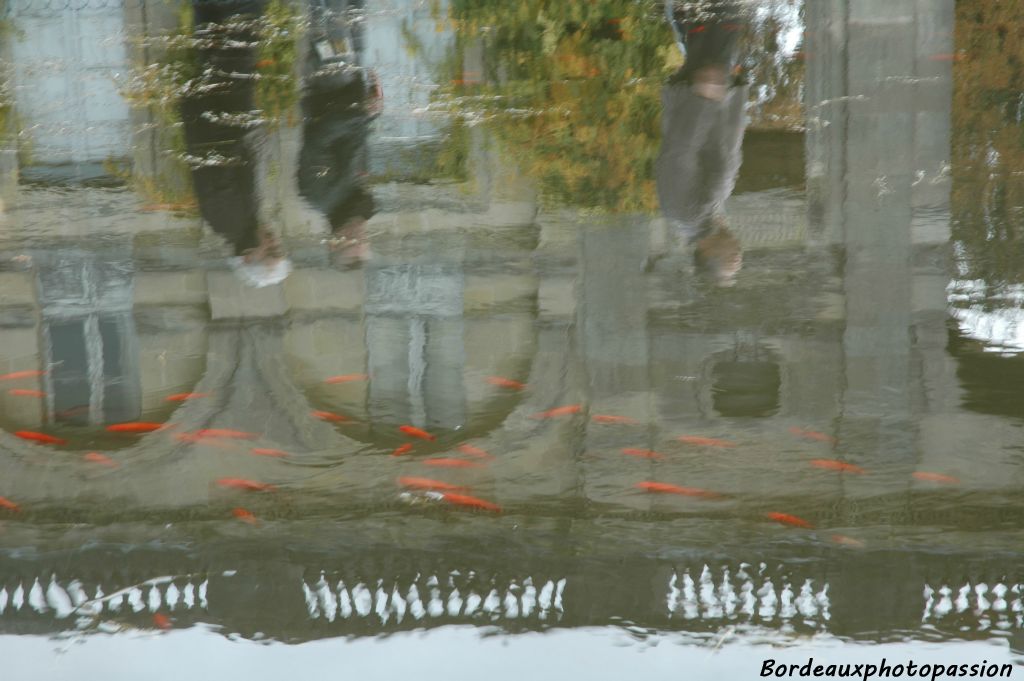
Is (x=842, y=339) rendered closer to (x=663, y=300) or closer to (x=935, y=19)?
(x=663, y=300)

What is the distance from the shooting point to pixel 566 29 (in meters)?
4.77

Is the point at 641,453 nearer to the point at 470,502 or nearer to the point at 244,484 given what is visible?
the point at 470,502

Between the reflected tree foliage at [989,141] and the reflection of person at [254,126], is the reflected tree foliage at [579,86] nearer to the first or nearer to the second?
the reflection of person at [254,126]

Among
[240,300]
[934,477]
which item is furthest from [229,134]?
[934,477]

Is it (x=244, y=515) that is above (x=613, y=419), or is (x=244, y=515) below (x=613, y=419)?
below

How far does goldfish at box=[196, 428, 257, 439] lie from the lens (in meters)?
3.92

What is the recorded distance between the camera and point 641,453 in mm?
3803

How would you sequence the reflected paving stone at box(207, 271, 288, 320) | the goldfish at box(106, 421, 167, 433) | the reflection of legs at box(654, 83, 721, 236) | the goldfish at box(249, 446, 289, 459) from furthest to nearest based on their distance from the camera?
1. the reflection of legs at box(654, 83, 721, 236)
2. the reflected paving stone at box(207, 271, 288, 320)
3. the goldfish at box(106, 421, 167, 433)
4. the goldfish at box(249, 446, 289, 459)

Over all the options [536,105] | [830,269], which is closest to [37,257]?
[536,105]

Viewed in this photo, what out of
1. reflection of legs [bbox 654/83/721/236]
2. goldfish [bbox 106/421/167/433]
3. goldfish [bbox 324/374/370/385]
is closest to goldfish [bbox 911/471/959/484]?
reflection of legs [bbox 654/83/721/236]

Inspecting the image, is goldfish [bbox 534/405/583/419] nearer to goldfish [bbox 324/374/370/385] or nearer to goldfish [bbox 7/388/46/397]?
goldfish [bbox 324/374/370/385]

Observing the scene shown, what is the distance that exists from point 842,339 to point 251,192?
8.28 feet

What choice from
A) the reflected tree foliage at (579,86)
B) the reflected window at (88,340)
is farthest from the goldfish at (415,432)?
the reflected tree foliage at (579,86)

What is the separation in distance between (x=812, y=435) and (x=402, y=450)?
1467mm
